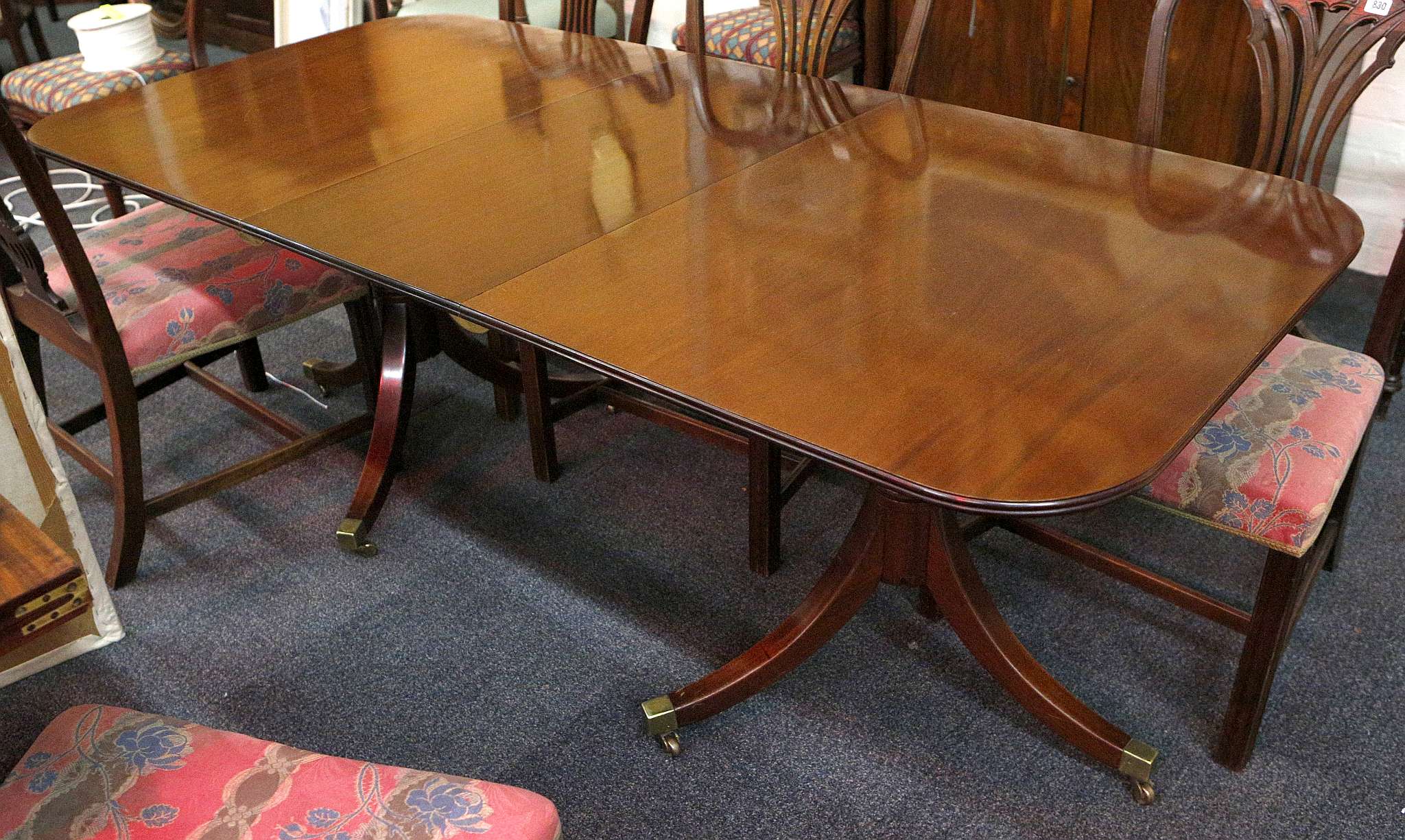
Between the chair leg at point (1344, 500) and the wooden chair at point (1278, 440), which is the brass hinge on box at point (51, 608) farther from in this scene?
the chair leg at point (1344, 500)

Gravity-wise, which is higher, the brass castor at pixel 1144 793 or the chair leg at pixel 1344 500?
the chair leg at pixel 1344 500

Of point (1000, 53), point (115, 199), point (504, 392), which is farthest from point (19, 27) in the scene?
point (1000, 53)

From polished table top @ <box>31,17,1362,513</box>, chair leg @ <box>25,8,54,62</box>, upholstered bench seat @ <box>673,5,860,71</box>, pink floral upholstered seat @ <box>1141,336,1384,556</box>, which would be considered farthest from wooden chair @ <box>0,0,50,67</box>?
pink floral upholstered seat @ <box>1141,336,1384,556</box>

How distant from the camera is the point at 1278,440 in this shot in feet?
4.96

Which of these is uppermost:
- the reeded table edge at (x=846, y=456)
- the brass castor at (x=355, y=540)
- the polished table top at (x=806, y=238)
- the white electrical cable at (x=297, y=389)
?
the polished table top at (x=806, y=238)

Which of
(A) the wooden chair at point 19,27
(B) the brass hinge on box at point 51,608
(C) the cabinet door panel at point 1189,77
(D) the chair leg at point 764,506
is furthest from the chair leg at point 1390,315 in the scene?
(A) the wooden chair at point 19,27

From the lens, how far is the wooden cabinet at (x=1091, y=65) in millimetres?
2551

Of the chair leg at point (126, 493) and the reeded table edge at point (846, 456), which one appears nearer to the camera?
the reeded table edge at point (846, 456)

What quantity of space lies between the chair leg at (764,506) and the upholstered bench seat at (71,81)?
2.10 m

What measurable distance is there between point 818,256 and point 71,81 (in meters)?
2.63

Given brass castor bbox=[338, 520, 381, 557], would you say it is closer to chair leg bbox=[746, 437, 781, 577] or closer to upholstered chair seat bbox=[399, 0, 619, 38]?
chair leg bbox=[746, 437, 781, 577]

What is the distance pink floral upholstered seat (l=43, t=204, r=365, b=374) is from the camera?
1958 millimetres

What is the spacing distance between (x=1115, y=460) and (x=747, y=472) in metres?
1.24

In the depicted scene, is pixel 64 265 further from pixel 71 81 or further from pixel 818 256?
pixel 71 81
